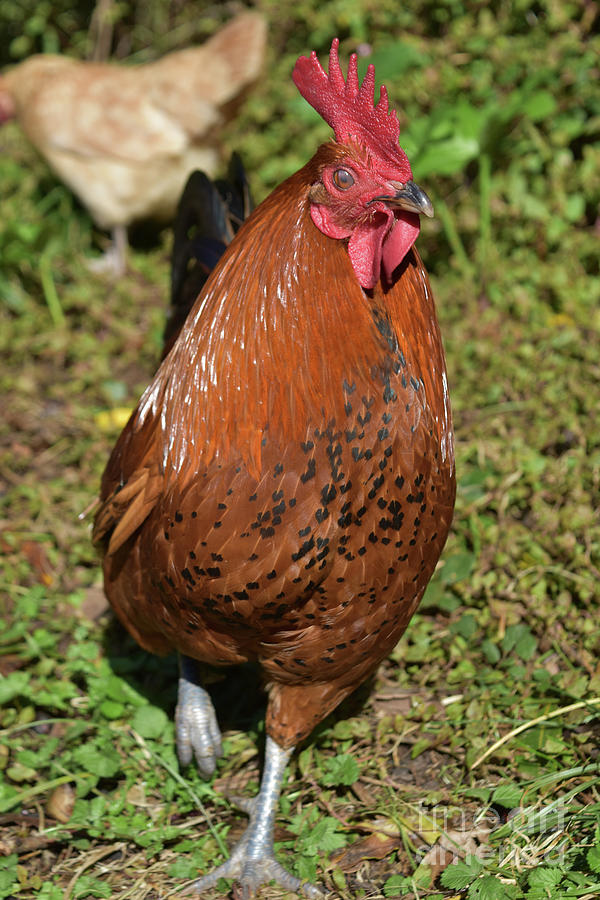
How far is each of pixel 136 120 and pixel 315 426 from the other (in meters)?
4.02

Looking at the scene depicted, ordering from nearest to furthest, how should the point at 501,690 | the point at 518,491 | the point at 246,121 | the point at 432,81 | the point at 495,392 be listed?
the point at 501,690 → the point at 518,491 → the point at 495,392 → the point at 432,81 → the point at 246,121

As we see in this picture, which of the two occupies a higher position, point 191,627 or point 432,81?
point 432,81

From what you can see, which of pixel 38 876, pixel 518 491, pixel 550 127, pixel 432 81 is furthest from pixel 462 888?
pixel 432 81

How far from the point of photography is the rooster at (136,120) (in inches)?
210

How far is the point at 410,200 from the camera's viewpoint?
6.58ft

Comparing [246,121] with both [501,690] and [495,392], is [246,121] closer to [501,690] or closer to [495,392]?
[495,392]

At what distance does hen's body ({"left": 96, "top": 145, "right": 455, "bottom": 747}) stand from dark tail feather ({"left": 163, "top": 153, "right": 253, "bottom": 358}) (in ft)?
2.96

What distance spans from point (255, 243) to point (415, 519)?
0.82m

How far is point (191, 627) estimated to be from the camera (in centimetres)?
248

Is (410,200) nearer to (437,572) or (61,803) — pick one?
(437,572)

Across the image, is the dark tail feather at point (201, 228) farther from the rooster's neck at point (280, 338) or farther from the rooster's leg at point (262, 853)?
the rooster's leg at point (262, 853)

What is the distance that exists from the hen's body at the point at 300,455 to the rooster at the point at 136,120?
3.44 m

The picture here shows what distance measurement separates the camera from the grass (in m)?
2.64

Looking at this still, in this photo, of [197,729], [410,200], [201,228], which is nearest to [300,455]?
[410,200]
